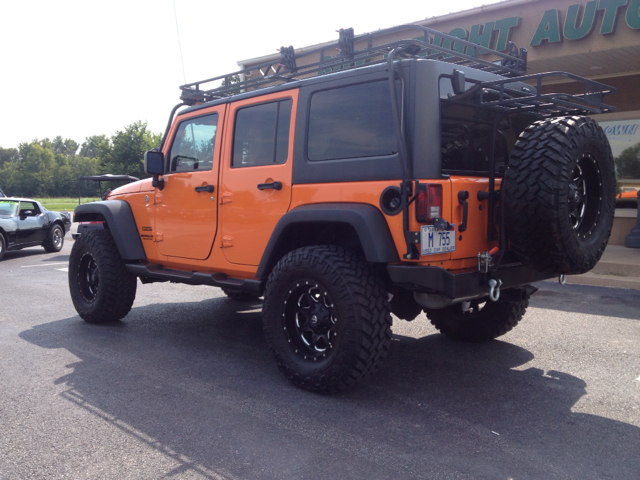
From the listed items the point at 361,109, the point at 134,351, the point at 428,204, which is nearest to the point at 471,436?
the point at 428,204

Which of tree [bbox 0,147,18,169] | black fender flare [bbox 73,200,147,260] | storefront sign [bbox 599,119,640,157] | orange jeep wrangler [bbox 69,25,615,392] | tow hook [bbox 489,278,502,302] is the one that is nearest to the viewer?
orange jeep wrangler [bbox 69,25,615,392]

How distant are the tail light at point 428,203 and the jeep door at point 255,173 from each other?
1146 mm

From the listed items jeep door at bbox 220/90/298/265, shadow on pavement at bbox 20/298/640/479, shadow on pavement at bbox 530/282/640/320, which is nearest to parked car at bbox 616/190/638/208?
shadow on pavement at bbox 530/282/640/320

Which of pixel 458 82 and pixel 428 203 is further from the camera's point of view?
pixel 458 82

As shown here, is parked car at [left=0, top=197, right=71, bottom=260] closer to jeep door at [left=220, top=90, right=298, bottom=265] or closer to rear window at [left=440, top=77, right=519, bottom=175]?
jeep door at [left=220, top=90, right=298, bottom=265]

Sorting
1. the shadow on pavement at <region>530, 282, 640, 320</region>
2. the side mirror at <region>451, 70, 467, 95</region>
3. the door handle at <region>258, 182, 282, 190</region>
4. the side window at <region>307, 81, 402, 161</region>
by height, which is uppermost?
the side mirror at <region>451, 70, 467, 95</region>

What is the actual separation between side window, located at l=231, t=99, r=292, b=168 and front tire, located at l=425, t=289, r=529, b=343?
1.88 meters

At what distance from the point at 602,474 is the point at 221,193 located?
3.38 m

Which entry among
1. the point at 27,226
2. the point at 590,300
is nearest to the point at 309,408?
the point at 590,300

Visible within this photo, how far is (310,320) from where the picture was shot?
12.8 feet

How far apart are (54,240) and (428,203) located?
1329 centimetres

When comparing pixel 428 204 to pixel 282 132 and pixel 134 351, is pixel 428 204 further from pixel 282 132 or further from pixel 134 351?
pixel 134 351

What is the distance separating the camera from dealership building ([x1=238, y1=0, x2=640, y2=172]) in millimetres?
10570

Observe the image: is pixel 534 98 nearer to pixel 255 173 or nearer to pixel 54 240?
pixel 255 173
